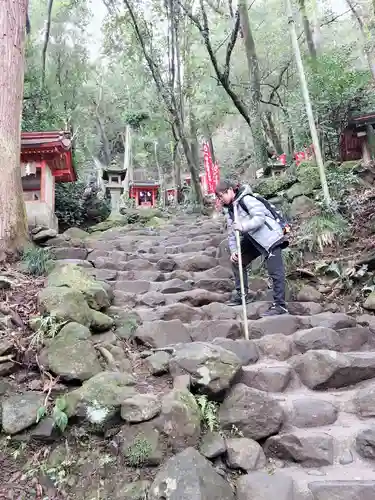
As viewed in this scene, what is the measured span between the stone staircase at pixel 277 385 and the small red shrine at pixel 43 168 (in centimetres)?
750

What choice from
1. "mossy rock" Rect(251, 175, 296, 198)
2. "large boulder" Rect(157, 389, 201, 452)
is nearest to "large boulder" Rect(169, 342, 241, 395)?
"large boulder" Rect(157, 389, 201, 452)

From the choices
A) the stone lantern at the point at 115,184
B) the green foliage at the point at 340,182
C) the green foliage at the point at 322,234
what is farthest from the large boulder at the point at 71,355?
the stone lantern at the point at 115,184

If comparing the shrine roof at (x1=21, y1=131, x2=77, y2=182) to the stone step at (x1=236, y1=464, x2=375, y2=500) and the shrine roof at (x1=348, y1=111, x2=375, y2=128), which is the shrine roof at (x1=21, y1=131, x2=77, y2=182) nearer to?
the shrine roof at (x1=348, y1=111, x2=375, y2=128)

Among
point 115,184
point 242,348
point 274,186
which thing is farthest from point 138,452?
point 115,184

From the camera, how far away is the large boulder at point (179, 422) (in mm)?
2463

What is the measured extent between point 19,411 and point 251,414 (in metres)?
1.48

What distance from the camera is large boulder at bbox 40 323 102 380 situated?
9.58 feet

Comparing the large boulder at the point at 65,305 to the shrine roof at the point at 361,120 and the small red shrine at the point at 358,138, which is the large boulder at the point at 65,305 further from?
the shrine roof at the point at 361,120

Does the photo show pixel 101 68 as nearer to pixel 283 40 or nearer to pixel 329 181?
pixel 283 40

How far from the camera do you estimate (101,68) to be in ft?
97.3

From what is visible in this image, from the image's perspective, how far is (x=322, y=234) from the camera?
6035 mm

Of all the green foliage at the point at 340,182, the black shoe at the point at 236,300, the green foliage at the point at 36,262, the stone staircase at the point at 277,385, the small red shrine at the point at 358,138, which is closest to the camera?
the stone staircase at the point at 277,385

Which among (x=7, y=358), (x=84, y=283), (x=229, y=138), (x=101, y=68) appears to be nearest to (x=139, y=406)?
(x=7, y=358)

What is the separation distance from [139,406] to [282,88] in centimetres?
2144
